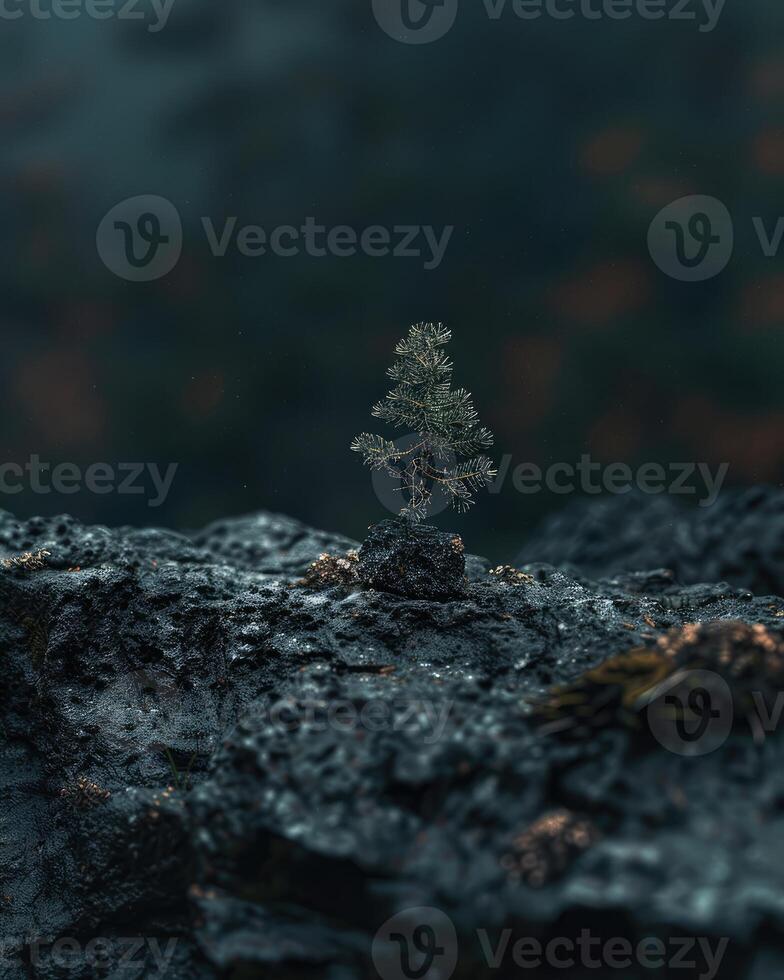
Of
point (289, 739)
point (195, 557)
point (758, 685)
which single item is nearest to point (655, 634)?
point (758, 685)

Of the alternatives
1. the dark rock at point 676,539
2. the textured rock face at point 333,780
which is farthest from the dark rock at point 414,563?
the dark rock at point 676,539

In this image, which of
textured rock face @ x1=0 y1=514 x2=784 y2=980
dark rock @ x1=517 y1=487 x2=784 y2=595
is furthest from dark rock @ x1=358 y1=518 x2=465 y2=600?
dark rock @ x1=517 y1=487 x2=784 y2=595

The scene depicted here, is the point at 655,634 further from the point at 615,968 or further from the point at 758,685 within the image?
the point at 615,968

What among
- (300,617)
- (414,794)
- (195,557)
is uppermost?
(195,557)

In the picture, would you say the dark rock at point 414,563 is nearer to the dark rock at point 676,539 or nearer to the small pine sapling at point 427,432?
the small pine sapling at point 427,432

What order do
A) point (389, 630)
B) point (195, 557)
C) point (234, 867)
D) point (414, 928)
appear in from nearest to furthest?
point (414, 928) → point (234, 867) → point (389, 630) → point (195, 557)

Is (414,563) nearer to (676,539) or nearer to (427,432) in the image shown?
(427,432)
